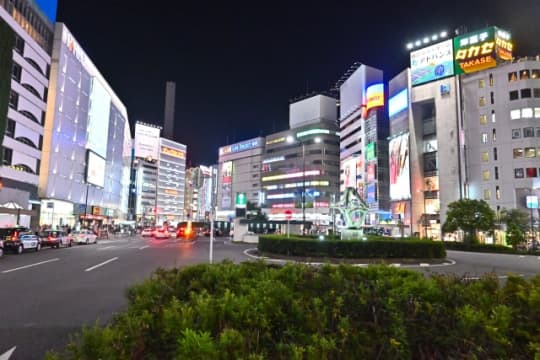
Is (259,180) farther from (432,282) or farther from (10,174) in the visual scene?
(432,282)

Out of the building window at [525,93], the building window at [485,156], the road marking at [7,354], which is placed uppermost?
the building window at [525,93]

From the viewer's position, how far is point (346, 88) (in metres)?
111

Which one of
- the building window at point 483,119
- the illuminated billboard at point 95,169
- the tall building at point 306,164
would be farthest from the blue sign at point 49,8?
the building window at point 483,119

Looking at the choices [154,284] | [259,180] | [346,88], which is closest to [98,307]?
[154,284]

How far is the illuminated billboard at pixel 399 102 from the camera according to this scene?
74.8m

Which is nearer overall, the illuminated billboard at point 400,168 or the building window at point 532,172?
the building window at point 532,172

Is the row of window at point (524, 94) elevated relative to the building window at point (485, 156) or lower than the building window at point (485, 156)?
elevated

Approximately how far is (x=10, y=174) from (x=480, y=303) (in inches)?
2294

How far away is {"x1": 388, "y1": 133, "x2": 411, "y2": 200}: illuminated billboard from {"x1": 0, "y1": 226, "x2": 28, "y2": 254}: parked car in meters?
65.3

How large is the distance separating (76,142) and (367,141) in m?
67.9

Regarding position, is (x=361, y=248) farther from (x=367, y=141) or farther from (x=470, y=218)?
(x=367, y=141)

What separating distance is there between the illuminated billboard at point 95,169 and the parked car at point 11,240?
51.0 metres

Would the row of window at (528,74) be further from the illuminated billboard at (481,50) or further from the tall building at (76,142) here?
the tall building at (76,142)

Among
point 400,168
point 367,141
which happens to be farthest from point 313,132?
point 400,168
